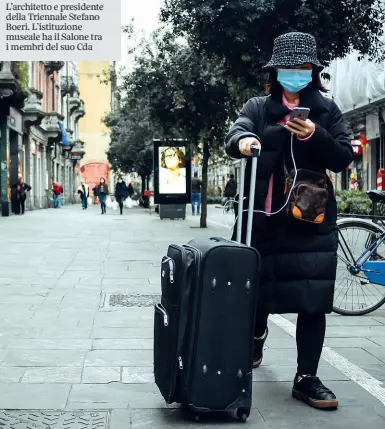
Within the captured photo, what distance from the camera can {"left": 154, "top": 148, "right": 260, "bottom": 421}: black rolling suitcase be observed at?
3559mm

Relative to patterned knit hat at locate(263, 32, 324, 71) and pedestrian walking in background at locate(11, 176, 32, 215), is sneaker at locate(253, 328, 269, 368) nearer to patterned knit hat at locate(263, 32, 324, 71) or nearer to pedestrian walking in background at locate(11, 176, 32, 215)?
patterned knit hat at locate(263, 32, 324, 71)

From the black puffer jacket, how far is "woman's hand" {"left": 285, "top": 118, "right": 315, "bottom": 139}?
90 millimetres

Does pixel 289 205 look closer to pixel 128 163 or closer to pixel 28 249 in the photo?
pixel 28 249

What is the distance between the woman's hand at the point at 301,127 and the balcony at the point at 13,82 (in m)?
23.0

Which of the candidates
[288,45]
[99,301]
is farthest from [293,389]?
[99,301]

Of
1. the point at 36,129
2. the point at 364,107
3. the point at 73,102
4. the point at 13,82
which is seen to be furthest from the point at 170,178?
the point at 73,102

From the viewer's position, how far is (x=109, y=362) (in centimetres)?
499

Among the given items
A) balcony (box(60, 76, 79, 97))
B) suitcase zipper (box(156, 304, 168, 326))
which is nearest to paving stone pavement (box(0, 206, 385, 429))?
suitcase zipper (box(156, 304, 168, 326))

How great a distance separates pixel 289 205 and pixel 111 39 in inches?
75.9

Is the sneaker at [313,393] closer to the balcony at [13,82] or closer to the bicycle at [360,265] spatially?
the bicycle at [360,265]

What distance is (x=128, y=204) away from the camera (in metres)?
44.7

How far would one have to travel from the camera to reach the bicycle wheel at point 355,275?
6.48 metres

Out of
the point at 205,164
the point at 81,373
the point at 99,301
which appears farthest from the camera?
the point at 205,164

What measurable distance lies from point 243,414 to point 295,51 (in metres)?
1.82
